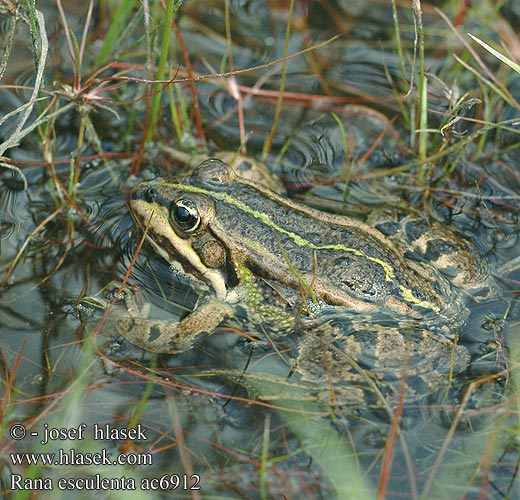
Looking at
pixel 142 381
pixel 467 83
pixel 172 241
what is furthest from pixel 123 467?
pixel 467 83

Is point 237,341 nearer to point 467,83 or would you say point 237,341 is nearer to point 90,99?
point 90,99

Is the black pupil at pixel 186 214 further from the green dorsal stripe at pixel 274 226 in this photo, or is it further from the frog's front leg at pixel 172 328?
the frog's front leg at pixel 172 328

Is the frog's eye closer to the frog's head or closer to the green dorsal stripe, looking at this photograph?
the frog's head

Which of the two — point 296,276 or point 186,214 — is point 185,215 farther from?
point 296,276

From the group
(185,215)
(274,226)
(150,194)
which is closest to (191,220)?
(185,215)

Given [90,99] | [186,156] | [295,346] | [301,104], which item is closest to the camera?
[295,346]

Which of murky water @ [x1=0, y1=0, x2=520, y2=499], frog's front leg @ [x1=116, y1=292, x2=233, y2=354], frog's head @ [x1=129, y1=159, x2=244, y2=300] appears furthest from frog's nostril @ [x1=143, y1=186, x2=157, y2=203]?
frog's front leg @ [x1=116, y1=292, x2=233, y2=354]
